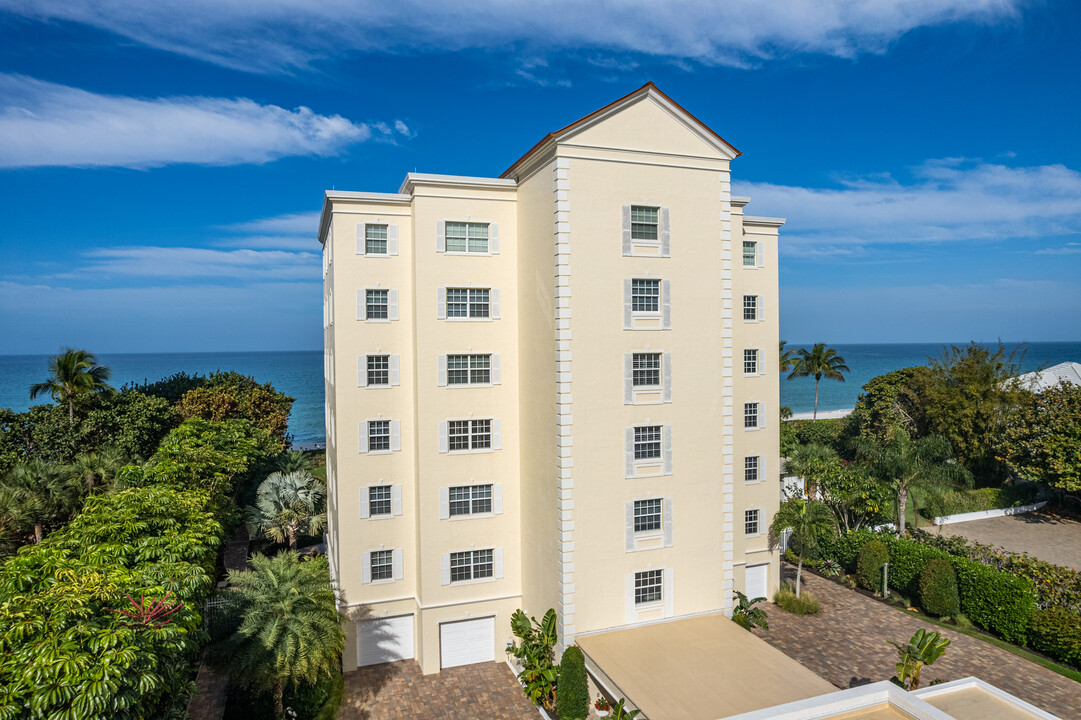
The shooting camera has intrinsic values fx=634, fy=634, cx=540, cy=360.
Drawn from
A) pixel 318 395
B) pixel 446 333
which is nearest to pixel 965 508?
pixel 446 333

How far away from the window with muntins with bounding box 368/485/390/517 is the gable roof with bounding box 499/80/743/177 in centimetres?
1197

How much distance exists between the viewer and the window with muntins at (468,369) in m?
21.0

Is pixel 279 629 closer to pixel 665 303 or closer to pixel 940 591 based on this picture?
pixel 665 303

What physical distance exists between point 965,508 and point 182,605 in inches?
1574

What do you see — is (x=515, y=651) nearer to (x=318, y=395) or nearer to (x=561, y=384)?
(x=561, y=384)

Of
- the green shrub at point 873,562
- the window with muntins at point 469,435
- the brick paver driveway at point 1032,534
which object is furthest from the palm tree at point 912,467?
the window with muntins at point 469,435

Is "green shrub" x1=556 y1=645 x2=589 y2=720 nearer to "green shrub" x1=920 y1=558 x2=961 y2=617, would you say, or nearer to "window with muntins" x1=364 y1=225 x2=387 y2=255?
"window with muntins" x1=364 y1=225 x2=387 y2=255

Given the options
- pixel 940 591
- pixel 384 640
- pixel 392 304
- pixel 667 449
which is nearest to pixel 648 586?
pixel 667 449

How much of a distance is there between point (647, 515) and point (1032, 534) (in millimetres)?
25711

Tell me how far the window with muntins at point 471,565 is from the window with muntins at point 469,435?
3.52 meters

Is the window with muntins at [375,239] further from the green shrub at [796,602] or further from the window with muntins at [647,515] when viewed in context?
the green shrub at [796,602]

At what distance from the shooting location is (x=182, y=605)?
11734mm

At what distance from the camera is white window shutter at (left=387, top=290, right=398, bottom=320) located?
21.5m

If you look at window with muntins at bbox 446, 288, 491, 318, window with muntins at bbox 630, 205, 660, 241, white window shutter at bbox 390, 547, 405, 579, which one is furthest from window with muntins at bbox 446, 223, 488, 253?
white window shutter at bbox 390, 547, 405, 579
